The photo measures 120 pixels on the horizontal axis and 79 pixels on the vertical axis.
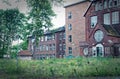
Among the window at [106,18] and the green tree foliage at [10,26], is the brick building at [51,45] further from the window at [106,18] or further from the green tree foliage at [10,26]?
the window at [106,18]

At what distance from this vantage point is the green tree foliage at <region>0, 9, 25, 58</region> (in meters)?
29.8

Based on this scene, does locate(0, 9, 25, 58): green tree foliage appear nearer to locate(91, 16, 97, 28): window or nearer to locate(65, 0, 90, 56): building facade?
locate(65, 0, 90, 56): building facade

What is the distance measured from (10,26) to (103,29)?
13.8 metres

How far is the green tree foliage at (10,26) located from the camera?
97.7 ft

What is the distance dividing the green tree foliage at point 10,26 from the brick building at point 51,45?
22.5ft

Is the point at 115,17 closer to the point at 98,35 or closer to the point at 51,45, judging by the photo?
the point at 98,35

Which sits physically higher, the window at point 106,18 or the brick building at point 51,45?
the window at point 106,18

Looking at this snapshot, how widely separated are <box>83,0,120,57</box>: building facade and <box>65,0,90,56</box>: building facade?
3.33 metres

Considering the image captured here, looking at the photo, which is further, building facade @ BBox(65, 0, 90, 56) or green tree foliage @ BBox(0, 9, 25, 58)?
building facade @ BBox(65, 0, 90, 56)

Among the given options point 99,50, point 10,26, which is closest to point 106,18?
point 99,50

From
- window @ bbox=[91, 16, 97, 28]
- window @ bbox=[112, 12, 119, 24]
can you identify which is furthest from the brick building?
window @ bbox=[112, 12, 119, 24]

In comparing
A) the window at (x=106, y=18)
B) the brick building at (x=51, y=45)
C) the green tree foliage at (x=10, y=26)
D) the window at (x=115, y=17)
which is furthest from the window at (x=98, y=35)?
the brick building at (x=51, y=45)

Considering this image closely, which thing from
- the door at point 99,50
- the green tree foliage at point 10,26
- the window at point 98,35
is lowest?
the door at point 99,50

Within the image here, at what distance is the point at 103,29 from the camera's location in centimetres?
2642
